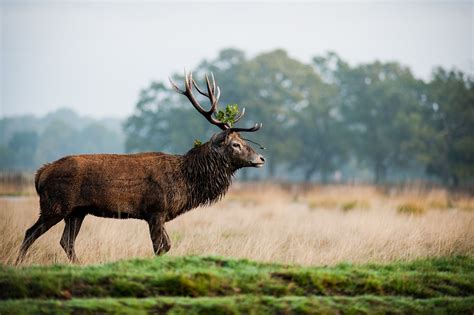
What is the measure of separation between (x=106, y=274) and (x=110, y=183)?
2513 mm

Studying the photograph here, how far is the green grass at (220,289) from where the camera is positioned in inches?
315

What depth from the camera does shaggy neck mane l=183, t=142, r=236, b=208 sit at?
464 inches

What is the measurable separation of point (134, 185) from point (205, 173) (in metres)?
1.28

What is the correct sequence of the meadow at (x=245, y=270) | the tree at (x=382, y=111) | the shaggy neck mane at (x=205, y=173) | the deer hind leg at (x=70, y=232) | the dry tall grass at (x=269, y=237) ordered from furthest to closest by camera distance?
the tree at (x=382, y=111)
the shaggy neck mane at (x=205, y=173)
the dry tall grass at (x=269, y=237)
the deer hind leg at (x=70, y=232)
the meadow at (x=245, y=270)

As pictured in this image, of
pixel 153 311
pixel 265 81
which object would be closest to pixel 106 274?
pixel 153 311

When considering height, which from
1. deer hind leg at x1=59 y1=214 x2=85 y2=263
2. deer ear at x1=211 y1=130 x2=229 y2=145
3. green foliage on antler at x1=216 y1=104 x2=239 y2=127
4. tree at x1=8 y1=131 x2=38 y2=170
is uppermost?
green foliage on antler at x1=216 y1=104 x2=239 y2=127

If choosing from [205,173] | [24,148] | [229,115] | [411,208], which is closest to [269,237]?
[205,173]

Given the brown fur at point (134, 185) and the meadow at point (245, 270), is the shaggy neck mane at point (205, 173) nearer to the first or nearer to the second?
the brown fur at point (134, 185)

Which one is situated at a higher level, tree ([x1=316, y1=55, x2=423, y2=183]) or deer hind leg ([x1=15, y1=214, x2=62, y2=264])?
tree ([x1=316, y1=55, x2=423, y2=183])

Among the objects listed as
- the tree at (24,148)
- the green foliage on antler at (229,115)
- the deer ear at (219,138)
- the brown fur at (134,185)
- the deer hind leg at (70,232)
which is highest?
the green foliage on antler at (229,115)

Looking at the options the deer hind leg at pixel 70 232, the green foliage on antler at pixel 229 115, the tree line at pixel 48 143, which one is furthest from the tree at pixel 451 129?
the tree line at pixel 48 143

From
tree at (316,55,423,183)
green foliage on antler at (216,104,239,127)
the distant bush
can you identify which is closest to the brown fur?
green foliage on antler at (216,104,239,127)

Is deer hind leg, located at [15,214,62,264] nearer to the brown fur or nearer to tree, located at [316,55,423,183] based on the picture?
the brown fur

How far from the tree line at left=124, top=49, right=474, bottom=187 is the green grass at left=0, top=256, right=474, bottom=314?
4425 cm
